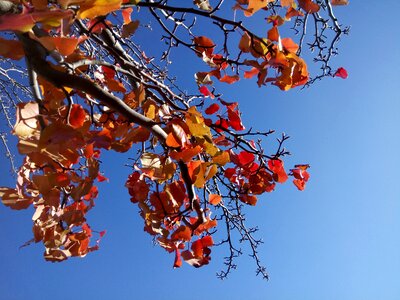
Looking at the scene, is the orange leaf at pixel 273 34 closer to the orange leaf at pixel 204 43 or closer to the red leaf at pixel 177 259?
the orange leaf at pixel 204 43

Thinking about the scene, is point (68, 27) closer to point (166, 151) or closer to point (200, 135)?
point (200, 135)

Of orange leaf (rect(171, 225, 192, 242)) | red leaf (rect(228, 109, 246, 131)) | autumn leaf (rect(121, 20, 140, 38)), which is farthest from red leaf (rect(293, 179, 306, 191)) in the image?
autumn leaf (rect(121, 20, 140, 38))

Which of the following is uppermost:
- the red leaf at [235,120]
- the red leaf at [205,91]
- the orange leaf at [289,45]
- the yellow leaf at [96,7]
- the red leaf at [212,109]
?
the red leaf at [205,91]

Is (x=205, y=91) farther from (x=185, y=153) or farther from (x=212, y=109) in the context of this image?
(x=185, y=153)

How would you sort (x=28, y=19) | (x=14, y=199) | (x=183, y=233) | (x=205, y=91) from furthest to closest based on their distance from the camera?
(x=205, y=91) → (x=183, y=233) → (x=14, y=199) → (x=28, y=19)

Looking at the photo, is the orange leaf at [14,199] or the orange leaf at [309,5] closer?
the orange leaf at [14,199]

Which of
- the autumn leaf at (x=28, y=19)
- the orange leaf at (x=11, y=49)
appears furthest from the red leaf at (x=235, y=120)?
the autumn leaf at (x=28, y=19)

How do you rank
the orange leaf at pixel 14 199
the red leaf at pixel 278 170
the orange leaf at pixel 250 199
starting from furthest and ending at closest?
1. the orange leaf at pixel 250 199
2. the red leaf at pixel 278 170
3. the orange leaf at pixel 14 199

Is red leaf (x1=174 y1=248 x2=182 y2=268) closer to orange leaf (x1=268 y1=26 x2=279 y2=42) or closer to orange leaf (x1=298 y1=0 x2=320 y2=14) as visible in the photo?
orange leaf (x1=268 y1=26 x2=279 y2=42)

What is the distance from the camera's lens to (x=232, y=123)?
5.01 ft

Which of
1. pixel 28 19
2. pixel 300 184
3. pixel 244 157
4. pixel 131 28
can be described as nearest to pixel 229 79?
pixel 244 157

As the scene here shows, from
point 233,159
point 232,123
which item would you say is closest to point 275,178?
point 233,159

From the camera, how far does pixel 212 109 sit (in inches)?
62.0

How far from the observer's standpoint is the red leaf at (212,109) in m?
1.56
